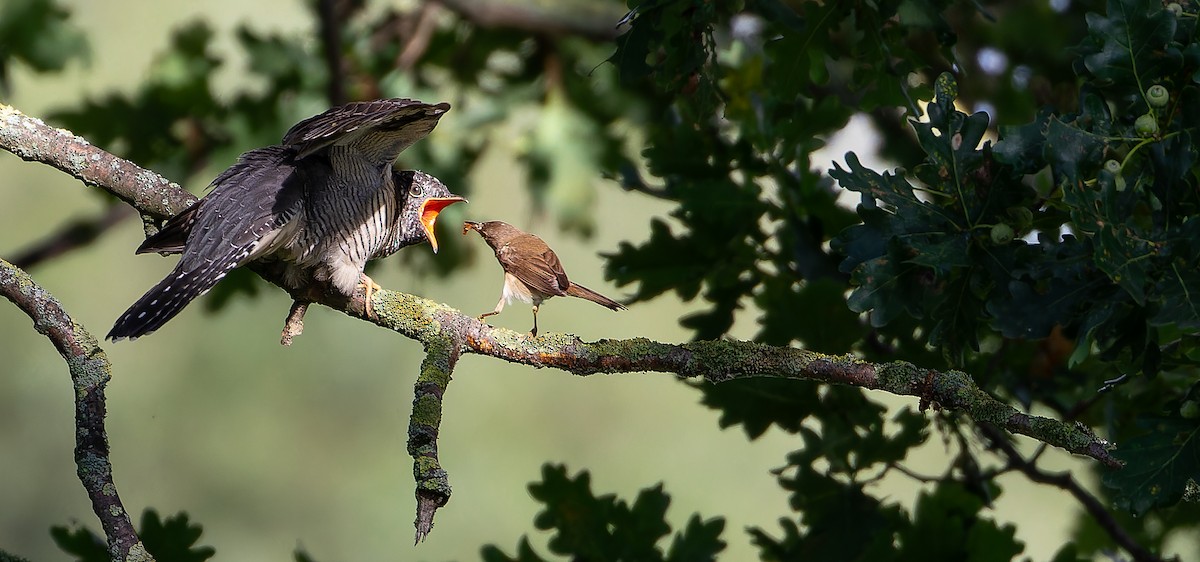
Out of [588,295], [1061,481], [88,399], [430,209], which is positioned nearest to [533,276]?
[588,295]

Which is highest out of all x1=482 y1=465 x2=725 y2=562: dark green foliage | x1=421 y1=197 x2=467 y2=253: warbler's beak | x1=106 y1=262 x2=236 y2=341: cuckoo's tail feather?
x1=421 y1=197 x2=467 y2=253: warbler's beak

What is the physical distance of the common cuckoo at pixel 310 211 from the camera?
283cm

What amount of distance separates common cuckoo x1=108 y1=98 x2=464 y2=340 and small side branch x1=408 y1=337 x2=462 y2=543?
1.58 ft

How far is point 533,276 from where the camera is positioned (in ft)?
11.2

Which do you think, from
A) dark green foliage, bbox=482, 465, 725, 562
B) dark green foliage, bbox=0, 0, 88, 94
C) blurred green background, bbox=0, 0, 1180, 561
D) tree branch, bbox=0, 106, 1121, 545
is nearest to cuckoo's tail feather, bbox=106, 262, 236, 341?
tree branch, bbox=0, 106, 1121, 545

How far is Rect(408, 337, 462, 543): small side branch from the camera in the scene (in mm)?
2191

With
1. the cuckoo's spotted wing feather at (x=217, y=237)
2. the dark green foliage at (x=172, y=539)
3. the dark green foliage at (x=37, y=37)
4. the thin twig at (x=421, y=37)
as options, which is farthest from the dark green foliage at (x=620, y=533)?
the dark green foliage at (x=37, y=37)

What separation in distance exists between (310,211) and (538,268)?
67cm

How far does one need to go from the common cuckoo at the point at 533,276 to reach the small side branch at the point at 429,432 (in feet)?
2.27

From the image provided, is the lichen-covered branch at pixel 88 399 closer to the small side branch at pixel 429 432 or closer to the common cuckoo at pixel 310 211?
the common cuckoo at pixel 310 211

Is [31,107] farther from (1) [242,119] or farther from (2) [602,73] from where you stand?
(2) [602,73]

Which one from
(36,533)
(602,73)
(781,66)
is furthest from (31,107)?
(781,66)

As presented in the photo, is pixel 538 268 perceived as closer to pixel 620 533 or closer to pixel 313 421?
pixel 620 533

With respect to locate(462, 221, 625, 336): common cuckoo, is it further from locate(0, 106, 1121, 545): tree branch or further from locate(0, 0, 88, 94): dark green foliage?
locate(0, 0, 88, 94): dark green foliage
